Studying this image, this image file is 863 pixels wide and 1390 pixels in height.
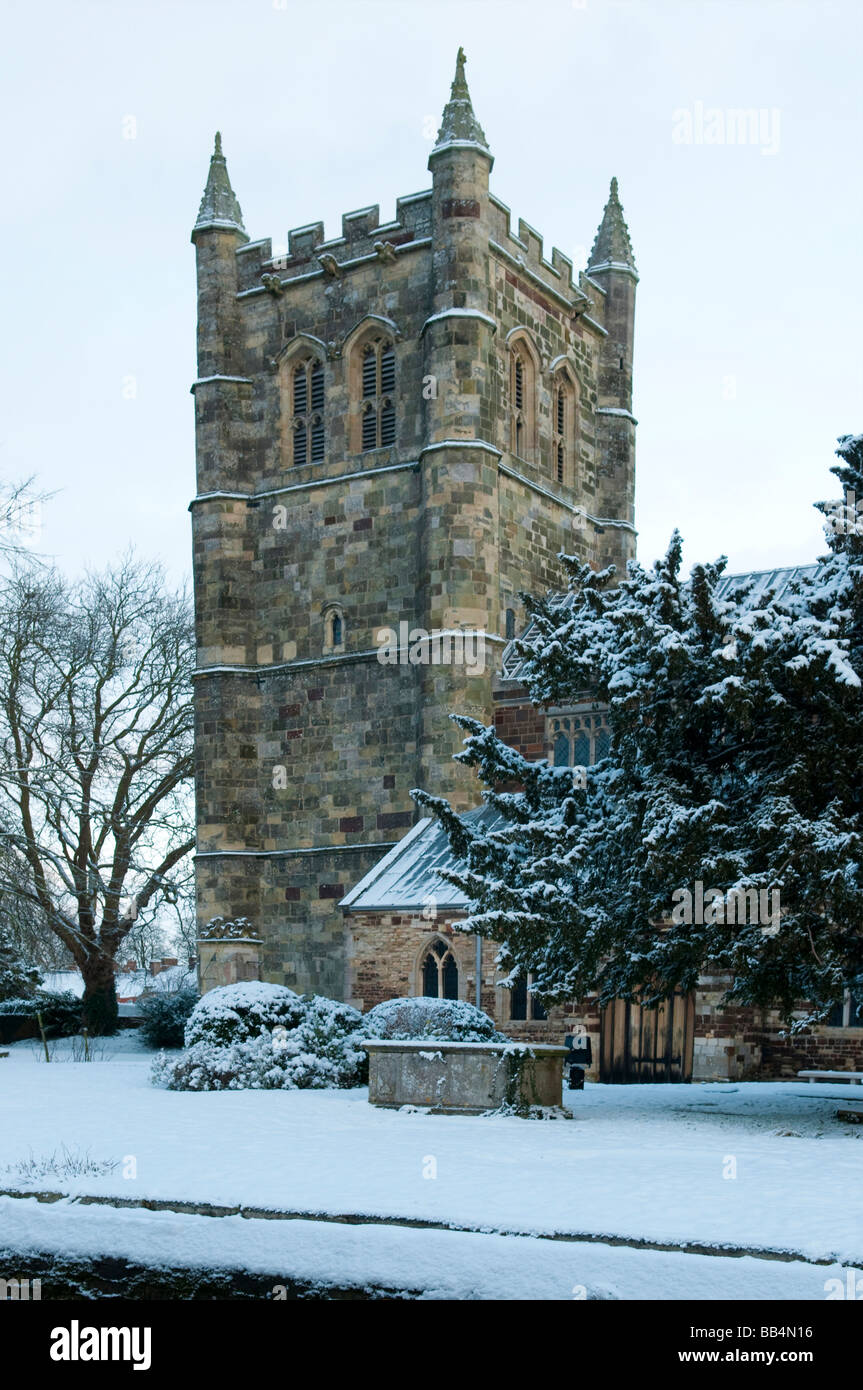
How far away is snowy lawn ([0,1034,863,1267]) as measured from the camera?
11.7 m

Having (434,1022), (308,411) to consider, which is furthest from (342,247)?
(434,1022)

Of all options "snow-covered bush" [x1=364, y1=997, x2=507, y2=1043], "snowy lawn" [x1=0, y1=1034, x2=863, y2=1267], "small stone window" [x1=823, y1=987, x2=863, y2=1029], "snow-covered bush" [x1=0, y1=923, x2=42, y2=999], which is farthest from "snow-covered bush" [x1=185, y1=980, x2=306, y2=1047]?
"small stone window" [x1=823, y1=987, x2=863, y2=1029]

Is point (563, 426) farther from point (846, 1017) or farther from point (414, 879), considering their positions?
point (846, 1017)

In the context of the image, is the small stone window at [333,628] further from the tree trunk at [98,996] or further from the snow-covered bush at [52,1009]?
the snow-covered bush at [52,1009]

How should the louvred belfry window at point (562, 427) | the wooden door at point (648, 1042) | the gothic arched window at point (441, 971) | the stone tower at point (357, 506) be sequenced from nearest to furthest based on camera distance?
the wooden door at point (648, 1042)
the gothic arched window at point (441, 971)
the stone tower at point (357, 506)
the louvred belfry window at point (562, 427)

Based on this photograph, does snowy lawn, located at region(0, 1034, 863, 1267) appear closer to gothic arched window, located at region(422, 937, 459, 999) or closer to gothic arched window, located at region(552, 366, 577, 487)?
gothic arched window, located at region(422, 937, 459, 999)

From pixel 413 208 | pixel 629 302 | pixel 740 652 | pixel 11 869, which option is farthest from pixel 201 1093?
pixel 629 302

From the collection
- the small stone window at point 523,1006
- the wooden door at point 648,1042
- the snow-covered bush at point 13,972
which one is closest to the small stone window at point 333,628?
the snow-covered bush at point 13,972

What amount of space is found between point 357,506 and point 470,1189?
72.0 ft

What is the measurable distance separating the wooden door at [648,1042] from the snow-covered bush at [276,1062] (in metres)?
4.81

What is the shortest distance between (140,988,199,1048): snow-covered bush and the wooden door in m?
11.4

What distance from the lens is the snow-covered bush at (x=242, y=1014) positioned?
2233 centimetres

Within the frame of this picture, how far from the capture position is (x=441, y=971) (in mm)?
26109

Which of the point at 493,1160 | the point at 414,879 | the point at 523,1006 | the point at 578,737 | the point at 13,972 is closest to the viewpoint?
the point at 493,1160
